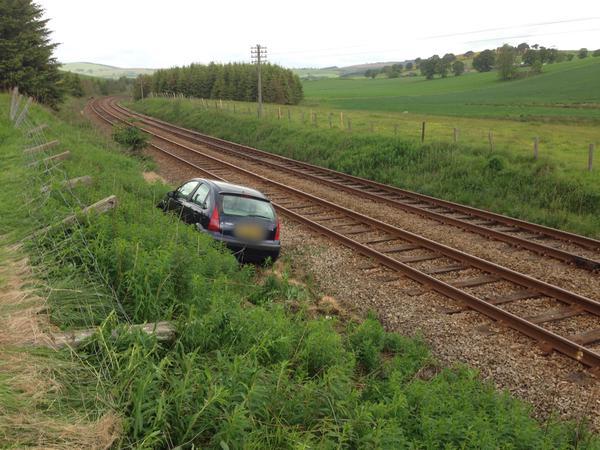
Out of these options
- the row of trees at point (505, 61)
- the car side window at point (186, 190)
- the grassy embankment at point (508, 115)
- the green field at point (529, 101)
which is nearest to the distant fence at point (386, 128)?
→ the grassy embankment at point (508, 115)

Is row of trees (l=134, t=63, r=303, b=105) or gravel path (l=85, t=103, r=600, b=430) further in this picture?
row of trees (l=134, t=63, r=303, b=105)

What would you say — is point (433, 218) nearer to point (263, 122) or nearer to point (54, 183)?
point (54, 183)

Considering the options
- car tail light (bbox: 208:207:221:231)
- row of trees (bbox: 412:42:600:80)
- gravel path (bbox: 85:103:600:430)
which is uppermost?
row of trees (bbox: 412:42:600:80)

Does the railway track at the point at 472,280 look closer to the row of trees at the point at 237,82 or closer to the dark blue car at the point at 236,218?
the dark blue car at the point at 236,218

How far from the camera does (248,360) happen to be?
4105mm

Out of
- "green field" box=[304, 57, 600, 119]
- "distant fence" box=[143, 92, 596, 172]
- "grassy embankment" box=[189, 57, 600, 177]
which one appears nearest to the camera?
"distant fence" box=[143, 92, 596, 172]

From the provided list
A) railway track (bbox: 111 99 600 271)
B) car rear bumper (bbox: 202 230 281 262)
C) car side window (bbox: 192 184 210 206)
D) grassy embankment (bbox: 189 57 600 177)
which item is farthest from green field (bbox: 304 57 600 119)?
car side window (bbox: 192 184 210 206)

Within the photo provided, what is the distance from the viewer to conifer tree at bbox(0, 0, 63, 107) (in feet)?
91.9

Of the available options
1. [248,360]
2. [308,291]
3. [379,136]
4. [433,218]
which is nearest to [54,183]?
[308,291]

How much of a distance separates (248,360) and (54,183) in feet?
18.1

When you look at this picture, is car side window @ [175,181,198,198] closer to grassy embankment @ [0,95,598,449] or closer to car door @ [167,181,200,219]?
car door @ [167,181,200,219]

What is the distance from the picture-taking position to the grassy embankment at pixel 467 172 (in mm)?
14258

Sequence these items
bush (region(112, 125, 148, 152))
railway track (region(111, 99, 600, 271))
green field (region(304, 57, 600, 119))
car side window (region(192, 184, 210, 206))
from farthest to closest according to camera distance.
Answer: green field (region(304, 57, 600, 119)) < bush (region(112, 125, 148, 152)) < railway track (region(111, 99, 600, 271)) < car side window (region(192, 184, 210, 206))

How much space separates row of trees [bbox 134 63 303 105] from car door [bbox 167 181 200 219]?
67.4m
